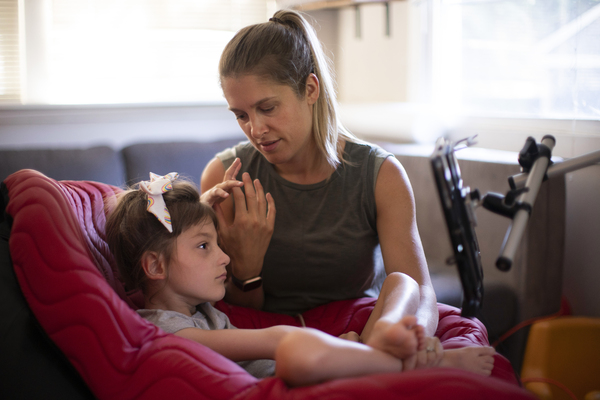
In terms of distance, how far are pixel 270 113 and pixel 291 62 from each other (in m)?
0.15

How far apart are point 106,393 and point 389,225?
0.77m

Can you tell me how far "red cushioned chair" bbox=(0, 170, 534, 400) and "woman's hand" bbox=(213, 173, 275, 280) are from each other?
40 centimetres

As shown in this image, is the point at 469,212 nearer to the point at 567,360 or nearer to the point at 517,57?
the point at 567,360

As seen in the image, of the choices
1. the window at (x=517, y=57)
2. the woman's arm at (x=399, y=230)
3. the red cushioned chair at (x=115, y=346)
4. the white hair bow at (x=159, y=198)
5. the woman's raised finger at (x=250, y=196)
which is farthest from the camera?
the window at (x=517, y=57)

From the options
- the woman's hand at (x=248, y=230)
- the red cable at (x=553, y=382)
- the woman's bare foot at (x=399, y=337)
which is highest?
the woman's hand at (x=248, y=230)

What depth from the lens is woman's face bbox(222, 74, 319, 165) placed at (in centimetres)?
120

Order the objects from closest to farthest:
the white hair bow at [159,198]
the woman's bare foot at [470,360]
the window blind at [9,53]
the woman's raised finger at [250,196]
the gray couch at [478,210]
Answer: the woman's bare foot at [470,360] → the white hair bow at [159,198] → the woman's raised finger at [250,196] → the gray couch at [478,210] → the window blind at [9,53]

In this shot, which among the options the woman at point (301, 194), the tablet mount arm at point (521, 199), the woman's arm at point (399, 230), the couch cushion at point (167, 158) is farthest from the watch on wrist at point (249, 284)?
the couch cushion at point (167, 158)

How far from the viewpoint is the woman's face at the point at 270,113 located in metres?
1.20

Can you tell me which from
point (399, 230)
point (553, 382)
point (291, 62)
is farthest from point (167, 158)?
point (553, 382)

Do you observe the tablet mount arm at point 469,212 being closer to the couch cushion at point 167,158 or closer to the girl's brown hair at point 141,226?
the girl's brown hair at point 141,226

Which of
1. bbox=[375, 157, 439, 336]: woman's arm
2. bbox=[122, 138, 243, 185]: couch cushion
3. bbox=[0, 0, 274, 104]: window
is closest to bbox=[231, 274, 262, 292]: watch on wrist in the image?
bbox=[375, 157, 439, 336]: woman's arm

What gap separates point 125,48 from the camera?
2361 mm

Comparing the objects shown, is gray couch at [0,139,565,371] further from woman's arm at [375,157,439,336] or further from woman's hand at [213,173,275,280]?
woman's hand at [213,173,275,280]
